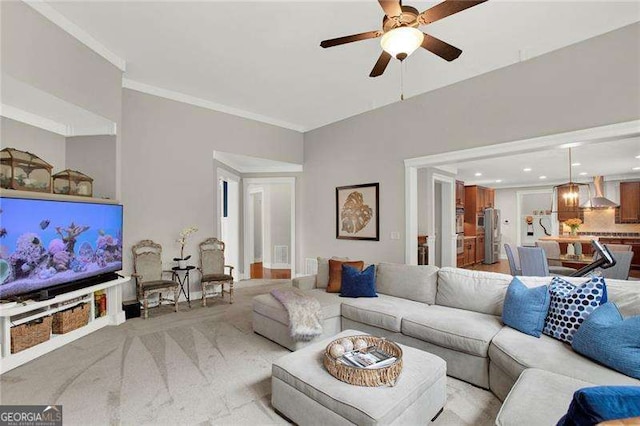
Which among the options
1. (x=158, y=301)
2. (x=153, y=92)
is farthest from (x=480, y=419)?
(x=153, y=92)

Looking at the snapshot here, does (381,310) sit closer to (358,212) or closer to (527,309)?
(527,309)

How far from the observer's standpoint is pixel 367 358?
2074mm

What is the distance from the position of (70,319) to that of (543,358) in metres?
4.42

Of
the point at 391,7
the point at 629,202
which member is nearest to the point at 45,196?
the point at 391,7

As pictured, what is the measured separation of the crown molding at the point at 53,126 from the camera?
11.3ft

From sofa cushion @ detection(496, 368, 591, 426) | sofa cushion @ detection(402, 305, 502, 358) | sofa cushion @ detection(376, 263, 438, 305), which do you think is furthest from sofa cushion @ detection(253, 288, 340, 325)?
sofa cushion @ detection(496, 368, 591, 426)

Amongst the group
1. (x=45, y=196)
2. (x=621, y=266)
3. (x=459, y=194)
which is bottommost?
(x=621, y=266)

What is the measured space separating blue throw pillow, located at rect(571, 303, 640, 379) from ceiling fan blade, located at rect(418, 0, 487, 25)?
217 cm

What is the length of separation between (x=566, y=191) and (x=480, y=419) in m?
5.75

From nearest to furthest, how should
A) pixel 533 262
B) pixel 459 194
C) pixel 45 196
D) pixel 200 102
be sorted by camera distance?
pixel 45 196, pixel 533 262, pixel 200 102, pixel 459 194

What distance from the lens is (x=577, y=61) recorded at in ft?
10.7

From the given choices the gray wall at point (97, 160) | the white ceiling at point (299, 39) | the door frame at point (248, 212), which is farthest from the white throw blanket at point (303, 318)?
the door frame at point (248, 212)

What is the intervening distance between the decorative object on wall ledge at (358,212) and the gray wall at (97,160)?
3.56 metres

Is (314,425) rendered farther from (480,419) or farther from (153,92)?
(153,92)
